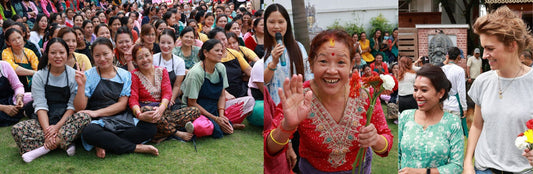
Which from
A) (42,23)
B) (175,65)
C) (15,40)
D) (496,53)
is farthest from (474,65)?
(42,23)

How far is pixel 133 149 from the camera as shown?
11.8 ft

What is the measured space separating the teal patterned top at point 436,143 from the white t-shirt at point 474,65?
0.55 feet

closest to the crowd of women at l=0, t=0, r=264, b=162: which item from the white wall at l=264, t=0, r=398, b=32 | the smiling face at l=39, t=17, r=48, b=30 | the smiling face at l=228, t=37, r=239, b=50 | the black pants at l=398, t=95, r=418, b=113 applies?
the smiling face at l=228, t=37, r=239, b=50

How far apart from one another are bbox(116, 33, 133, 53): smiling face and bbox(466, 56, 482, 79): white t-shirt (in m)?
3.66

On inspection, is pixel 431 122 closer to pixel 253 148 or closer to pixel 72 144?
pixel 253 148

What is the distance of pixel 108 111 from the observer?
3686 mm

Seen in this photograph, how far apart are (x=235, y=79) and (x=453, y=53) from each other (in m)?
3.10

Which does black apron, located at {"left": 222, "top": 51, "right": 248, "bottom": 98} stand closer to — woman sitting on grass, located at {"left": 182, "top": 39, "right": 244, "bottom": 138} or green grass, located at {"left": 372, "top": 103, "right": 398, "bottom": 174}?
woman sitting on grass, located at {"left": 182, "top": 39, "right": 244, "bottom": 138}

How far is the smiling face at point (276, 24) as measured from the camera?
1573 mm

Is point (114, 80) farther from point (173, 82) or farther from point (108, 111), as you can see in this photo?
point (173, 82)

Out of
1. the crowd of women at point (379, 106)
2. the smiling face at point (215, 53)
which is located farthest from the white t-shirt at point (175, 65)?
the crowd of women at point (379, 106)

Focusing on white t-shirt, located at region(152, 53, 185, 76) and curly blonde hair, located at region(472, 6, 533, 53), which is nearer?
curly blonde hair, located at region(472, 6, 533, 53)

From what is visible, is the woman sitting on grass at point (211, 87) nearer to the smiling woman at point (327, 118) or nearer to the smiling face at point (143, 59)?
the smiling face at point (143, 59)

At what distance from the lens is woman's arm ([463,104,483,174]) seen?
1646mm
